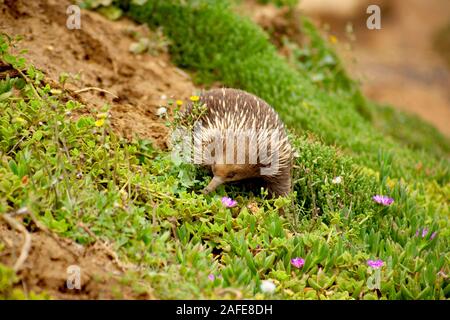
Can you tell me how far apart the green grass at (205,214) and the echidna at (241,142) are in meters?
0.13

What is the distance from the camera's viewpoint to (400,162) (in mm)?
5824

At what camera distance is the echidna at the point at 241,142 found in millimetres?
3990

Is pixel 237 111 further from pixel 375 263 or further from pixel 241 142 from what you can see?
pixel 375 263

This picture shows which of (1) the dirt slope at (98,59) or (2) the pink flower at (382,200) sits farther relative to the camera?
(1) the dirt slope at (98,59)

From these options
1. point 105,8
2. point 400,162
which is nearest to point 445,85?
point 400,162

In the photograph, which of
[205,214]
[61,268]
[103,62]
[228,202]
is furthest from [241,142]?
[103,62]

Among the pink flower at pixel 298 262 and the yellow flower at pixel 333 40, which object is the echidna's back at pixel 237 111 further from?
the yellow flower at pixel 333 40

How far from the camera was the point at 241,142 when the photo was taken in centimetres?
402

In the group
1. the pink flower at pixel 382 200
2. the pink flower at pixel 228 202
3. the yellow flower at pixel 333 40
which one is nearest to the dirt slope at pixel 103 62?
the pink flower at pixel 228 202

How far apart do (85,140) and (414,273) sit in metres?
2.14

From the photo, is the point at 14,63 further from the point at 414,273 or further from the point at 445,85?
the point at 445,85

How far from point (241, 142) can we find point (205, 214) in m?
0.51

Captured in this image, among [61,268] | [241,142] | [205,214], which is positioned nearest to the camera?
[61,268]

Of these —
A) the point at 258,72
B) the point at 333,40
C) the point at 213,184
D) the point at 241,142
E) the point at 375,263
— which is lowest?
the point at 375,263
